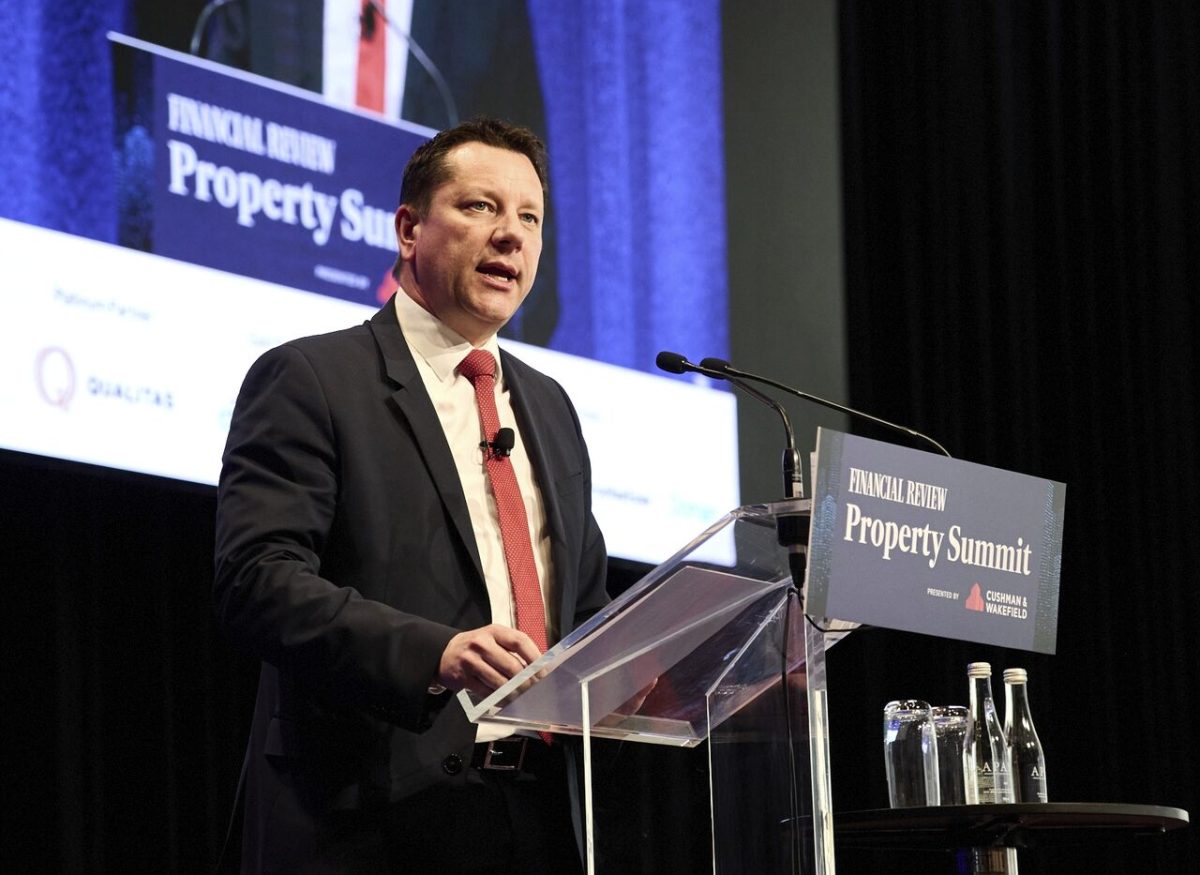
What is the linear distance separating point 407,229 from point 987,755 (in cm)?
144

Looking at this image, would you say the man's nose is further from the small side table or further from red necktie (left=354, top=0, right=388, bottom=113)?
red necktie (left=354, top=0, right=388, bottom=113)

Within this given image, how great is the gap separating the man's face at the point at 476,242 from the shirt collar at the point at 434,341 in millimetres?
16

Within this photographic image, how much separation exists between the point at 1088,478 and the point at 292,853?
388 cm

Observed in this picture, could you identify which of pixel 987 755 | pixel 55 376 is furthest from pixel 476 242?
pixel 987 755

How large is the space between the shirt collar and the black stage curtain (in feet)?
9.38

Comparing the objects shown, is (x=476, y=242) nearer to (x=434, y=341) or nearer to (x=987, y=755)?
(x=434, y=341)

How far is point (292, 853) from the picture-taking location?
199cm

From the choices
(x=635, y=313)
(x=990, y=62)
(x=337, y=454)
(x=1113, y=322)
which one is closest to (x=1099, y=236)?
(x=1113, y=322)

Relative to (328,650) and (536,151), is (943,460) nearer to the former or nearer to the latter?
(328,650)

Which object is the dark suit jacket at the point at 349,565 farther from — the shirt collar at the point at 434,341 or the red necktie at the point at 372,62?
the red necktie at the point at 372,62

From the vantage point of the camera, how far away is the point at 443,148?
2.54 metres

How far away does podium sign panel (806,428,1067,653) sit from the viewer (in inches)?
64.3

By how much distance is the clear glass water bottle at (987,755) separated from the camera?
3.03 meters

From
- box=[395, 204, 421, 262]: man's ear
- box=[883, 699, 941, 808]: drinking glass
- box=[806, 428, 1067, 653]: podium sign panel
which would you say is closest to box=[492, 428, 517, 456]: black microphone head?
box=[395, 204, 421, 262]: man's ear
